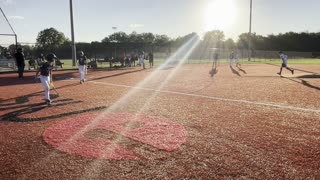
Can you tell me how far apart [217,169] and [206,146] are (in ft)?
4.01

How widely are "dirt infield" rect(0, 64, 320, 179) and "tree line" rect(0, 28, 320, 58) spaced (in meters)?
26.2

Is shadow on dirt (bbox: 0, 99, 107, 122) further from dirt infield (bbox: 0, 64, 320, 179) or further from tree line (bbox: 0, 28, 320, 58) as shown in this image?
tree line (bbox: 0, 28, 320, 58)

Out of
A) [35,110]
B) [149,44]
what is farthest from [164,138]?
[149,44]

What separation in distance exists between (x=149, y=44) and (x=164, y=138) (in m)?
60.9

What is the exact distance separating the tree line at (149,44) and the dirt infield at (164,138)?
2615 centimetres

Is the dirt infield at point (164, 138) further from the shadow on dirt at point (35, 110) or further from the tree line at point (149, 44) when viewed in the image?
the tree line at point (149, 44)

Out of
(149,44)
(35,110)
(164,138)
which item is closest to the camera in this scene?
(164,138)

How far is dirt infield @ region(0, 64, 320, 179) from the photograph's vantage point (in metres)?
5.42

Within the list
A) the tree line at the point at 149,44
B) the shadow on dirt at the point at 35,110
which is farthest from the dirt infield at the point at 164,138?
the tree line at the point at 149,44

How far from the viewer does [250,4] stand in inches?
1983

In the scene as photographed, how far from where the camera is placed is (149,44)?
67188mm

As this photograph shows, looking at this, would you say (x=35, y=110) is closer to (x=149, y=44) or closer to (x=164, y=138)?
(x=164, y=138)

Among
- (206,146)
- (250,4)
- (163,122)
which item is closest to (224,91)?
(163,122)

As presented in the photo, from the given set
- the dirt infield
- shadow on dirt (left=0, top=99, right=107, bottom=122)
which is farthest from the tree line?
the dirt infield
